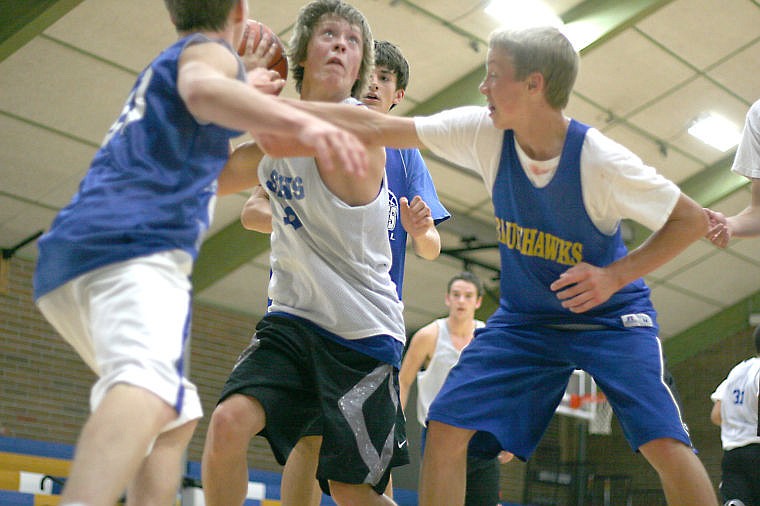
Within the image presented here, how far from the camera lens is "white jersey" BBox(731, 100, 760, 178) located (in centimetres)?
423

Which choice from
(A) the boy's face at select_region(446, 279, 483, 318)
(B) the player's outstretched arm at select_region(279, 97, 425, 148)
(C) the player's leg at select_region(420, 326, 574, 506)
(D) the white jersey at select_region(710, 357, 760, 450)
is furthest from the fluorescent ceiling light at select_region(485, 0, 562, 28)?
(B) the player's outstretched arm at select_region(279, 97, 425, 148)

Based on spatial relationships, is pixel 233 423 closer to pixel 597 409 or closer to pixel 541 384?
Answer: pixel 541 384

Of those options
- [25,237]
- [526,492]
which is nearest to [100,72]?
[25,237]

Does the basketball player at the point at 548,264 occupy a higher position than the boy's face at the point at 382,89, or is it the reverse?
the boy's face at the point at 382,89

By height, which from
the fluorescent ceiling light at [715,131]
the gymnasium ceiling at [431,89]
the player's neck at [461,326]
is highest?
the fluorescent ceiling light at [715,131]

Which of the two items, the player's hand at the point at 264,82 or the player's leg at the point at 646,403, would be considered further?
the player's leg at the point at 646,403

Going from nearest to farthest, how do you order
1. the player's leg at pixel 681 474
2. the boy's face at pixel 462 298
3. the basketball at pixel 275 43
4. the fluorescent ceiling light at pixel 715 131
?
the player's leg at pixel 681 474 < the basketball at pixel 275 43 < the boy's face at pixel 462 298 < the fluorescent ceiling light at pixel 715 131

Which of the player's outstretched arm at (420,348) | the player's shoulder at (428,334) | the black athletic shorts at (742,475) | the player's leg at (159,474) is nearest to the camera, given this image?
the player's leg at (159,474)

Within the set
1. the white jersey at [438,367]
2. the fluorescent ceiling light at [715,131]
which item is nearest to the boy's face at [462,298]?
the white jersey at [438,367]

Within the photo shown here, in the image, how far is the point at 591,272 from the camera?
10.4 ft

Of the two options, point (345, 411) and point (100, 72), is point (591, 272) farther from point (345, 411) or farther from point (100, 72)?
point (100, 72)

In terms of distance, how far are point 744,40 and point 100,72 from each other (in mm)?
6858

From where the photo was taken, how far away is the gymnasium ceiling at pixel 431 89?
8.52 metres

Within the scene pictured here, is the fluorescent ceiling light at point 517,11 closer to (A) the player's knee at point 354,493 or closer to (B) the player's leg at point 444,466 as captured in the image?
(B) the player's leg at point 444,466
